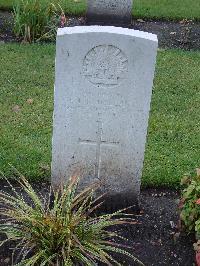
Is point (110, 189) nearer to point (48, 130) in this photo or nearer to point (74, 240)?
point (74, 240)

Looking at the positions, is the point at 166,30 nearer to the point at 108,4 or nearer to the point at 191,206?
the point at 108,4

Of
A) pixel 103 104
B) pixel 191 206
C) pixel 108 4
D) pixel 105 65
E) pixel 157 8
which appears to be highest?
pixel 105 65

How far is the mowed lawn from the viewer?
9867 millimetres

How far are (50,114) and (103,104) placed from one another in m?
2.13

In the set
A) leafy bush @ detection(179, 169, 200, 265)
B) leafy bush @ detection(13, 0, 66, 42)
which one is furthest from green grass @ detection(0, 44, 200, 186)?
leafy bush @ detection(179, 169, 200, 265)

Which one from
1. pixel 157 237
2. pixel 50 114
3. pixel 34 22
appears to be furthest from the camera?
pixel 34 22

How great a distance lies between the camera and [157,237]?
459 cm

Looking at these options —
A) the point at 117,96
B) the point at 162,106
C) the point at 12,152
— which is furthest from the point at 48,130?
the point at 117,96

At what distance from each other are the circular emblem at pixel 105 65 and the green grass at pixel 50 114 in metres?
1.33

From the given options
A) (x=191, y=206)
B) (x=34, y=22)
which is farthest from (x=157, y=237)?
(x=34, y=22)

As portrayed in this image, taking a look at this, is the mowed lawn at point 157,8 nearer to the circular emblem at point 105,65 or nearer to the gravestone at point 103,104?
the gravestone at point 103,104

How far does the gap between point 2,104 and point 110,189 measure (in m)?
2.31

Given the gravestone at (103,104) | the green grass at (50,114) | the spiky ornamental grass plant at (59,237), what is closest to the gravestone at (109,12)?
the green grass at (50,114)

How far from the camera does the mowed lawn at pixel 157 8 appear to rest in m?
9.87
